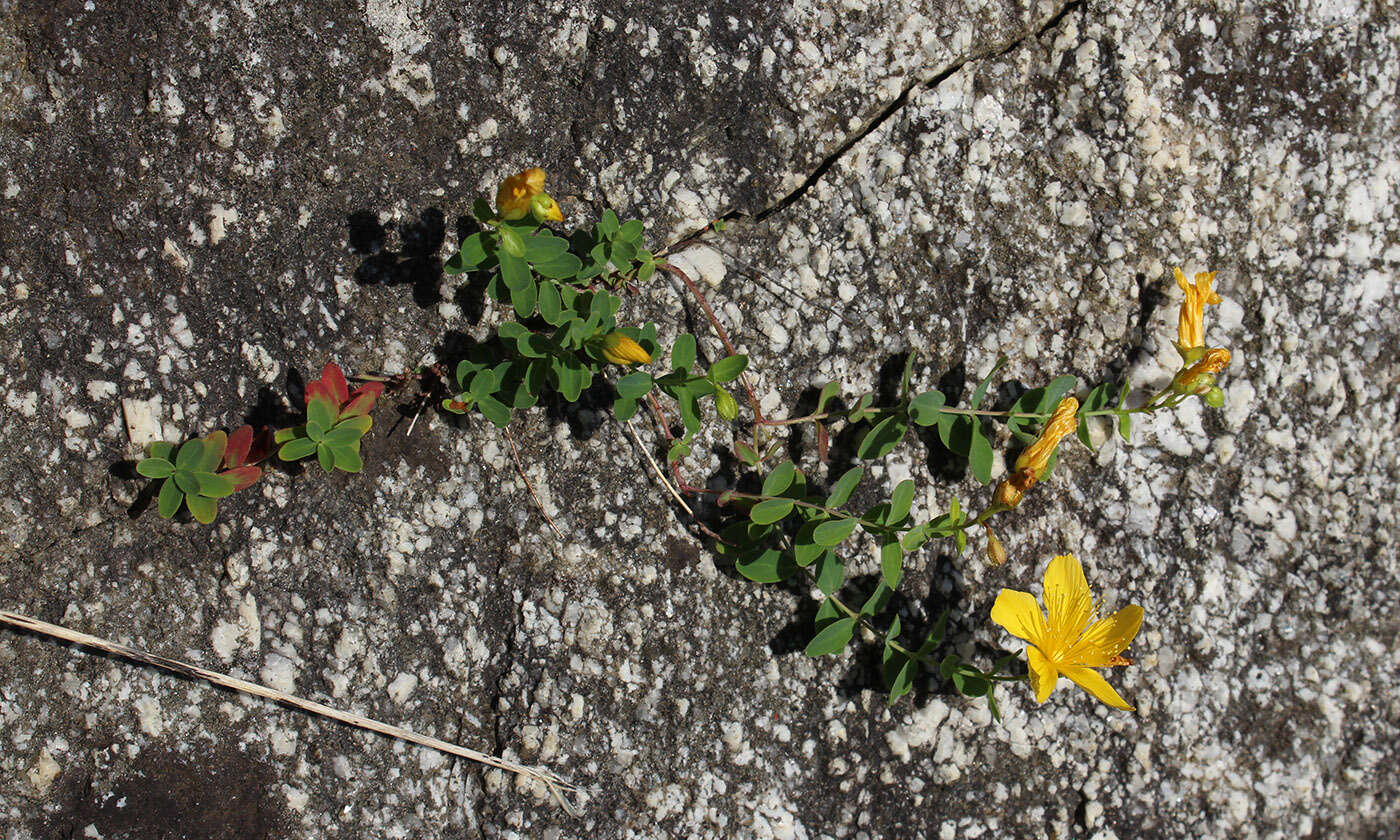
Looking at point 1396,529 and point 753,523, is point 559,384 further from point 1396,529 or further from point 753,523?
point 1396,529

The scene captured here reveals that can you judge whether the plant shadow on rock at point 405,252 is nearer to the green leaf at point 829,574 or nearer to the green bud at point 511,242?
the green bud at point 511,242

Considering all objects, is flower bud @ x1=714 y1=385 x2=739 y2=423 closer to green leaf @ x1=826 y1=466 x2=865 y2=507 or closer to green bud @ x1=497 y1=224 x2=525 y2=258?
green leaf @ x1=826 y1=466 x2=865 y2=507

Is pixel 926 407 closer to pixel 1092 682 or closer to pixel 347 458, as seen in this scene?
pixel 1092 682

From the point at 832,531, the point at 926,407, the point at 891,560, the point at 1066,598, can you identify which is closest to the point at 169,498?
the point at 832,531

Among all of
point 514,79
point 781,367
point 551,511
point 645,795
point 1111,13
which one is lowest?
point 645,795

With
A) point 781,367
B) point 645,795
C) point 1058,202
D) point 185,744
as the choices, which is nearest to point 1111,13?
point 1058,202

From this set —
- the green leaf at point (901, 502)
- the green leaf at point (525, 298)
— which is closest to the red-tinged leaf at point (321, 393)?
the green leaf at point (525, 298)

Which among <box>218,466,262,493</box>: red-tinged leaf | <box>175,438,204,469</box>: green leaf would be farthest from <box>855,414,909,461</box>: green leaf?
<box>175,438,204,469</box>: green leaf
